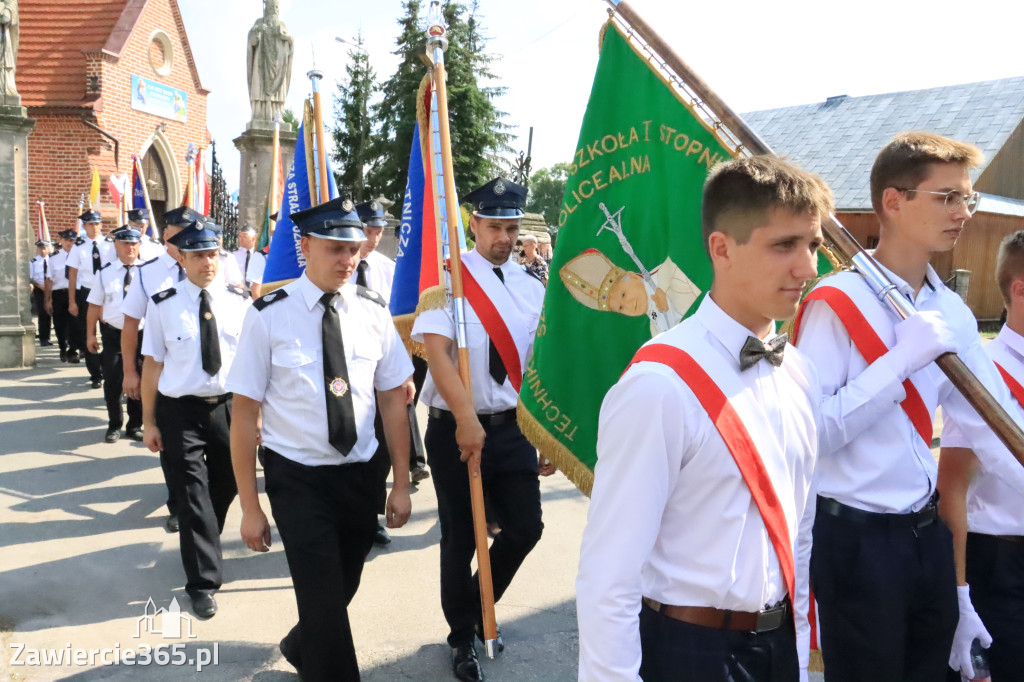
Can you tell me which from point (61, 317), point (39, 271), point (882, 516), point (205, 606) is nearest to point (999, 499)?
point (882, 516)

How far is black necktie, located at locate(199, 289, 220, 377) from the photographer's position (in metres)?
5.44

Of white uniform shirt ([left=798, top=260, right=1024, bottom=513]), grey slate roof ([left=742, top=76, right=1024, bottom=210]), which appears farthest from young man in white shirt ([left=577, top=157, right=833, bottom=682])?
grey slate roof ([left=742, top=76, right=1024, bottom=210])

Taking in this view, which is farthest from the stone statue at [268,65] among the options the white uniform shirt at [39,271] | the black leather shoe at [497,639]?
the black leather shoe at [497,639]

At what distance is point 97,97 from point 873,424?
825 inches

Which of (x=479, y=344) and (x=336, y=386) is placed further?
(x=479, y=344)

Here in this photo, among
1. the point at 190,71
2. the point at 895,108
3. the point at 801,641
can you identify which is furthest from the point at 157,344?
the point at 895,108

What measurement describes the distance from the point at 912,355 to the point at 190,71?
81.3 feet

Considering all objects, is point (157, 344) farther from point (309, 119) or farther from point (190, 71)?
point (190, 71)

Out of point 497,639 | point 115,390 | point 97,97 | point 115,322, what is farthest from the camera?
point 97,97

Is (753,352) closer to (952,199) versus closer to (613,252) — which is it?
(952,199)

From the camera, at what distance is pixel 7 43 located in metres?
13.0

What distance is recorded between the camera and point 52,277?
15594mm

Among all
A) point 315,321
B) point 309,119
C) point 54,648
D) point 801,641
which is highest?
point 309,119

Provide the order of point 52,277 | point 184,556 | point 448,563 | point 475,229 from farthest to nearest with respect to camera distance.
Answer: point 52,277 < point 184,556 < point 475,229 < point 448,563
